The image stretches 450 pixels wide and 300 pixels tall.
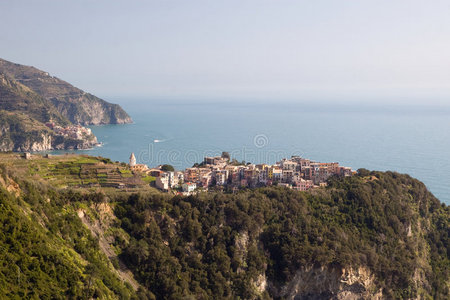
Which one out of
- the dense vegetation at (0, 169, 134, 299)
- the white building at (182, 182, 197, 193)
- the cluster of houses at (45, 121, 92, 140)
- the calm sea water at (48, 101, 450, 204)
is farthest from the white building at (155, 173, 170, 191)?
the cluster of houses at (45, 121, 92, 140)

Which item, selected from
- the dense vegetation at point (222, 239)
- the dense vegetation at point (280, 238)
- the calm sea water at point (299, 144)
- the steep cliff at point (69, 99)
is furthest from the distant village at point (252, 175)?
the steep cliff at point (69, 99)

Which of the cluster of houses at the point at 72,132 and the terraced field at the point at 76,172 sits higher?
the terraced field at the point at 76,172

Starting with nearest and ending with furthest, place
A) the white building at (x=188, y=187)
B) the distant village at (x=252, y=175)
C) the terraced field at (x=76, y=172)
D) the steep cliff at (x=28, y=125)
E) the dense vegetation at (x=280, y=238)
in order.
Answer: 1. the dense vegetation at (x=280, y=238)
2. the terraced field at (x=76, y=172)
3. the white building at (x=188, y=187)
4. the distant village at (x=252, y=175)
5. the steep cliff at (x=28, y=125)

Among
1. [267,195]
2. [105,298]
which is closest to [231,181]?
[267,195]

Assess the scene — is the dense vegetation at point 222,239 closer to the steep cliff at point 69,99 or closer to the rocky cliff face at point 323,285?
the rocky cliff face at point 323,285

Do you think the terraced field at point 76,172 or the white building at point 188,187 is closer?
the terraced field at point 76,172

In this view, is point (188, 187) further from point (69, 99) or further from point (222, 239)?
point (69, 99)

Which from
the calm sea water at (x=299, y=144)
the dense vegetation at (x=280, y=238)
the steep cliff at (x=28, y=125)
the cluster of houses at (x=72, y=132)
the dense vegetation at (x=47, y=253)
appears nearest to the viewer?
the dense vegetation at (x=47, y=253)

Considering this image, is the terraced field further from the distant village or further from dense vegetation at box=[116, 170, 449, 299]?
dense vegetation at box=[116, 170, 449, 299]

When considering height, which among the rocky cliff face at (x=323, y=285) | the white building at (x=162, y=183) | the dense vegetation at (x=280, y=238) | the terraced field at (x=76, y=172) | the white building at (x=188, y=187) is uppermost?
the terraced field at (x=76, y=172)
